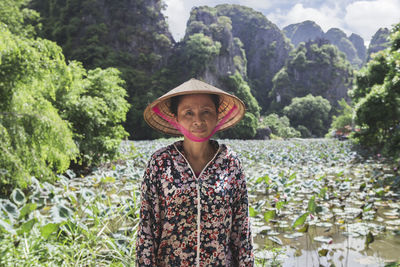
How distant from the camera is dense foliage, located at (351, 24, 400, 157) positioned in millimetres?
6191

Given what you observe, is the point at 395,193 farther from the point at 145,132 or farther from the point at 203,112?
the point at 145,132

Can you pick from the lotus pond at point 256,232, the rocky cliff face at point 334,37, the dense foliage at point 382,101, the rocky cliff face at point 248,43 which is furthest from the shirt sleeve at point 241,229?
the rocky cliff face at point 334,37

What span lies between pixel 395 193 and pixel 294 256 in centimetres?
275

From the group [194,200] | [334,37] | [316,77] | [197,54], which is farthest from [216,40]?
[334,37]

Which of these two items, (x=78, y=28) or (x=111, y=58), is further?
(x=78, y=28)

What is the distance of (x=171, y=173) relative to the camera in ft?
3.42

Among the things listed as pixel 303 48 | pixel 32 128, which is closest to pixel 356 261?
pixel 32 128

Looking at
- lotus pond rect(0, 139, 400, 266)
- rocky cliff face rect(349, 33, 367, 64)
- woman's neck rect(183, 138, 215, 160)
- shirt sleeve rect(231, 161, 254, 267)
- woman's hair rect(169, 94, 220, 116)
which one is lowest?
lotus pond rect(0, 139, 400, 266)

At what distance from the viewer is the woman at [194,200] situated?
1.03m

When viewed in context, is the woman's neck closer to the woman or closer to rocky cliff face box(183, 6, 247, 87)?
the woman

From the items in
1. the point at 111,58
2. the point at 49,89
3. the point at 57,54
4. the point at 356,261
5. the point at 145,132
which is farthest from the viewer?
the point at 111,58

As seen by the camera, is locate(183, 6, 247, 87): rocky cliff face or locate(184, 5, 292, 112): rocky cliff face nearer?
locate(183, 6, 247, 87): rocky cliff face

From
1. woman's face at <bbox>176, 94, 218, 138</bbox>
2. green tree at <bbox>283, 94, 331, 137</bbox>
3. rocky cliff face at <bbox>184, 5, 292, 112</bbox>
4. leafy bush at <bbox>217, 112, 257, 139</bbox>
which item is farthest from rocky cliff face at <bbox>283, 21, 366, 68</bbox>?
woman's face at <bbox>176, 94, 218, 138</bbox>

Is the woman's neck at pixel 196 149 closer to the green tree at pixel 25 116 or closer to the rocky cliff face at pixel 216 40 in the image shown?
the green tree at pixel 25 116
